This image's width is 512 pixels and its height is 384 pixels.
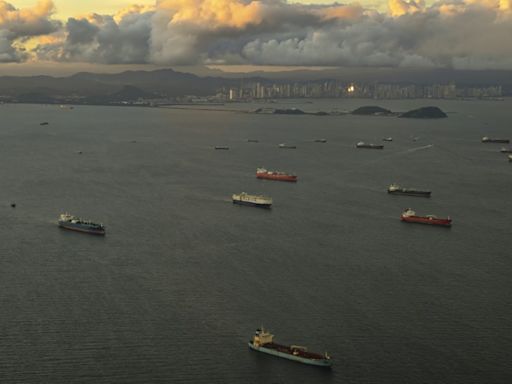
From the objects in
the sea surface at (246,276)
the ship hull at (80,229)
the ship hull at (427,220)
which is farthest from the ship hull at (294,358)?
the ship hull at (427,220)

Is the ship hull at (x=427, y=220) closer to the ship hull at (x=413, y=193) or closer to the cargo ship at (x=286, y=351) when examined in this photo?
the ship hull at (x=413, y=193)

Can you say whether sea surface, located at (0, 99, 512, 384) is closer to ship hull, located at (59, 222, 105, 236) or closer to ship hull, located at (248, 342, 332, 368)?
ship hull, located at (248, 342, 332, 368)

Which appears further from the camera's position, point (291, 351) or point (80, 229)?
point (80, 229)

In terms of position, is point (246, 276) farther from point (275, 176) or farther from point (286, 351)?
point (275, 176)

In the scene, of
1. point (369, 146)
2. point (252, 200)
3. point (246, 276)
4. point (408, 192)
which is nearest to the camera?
point (246, 276)

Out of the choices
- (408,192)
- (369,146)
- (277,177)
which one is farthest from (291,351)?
(369,146)

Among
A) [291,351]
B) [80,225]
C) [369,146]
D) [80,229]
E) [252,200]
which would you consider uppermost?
[369,146]
